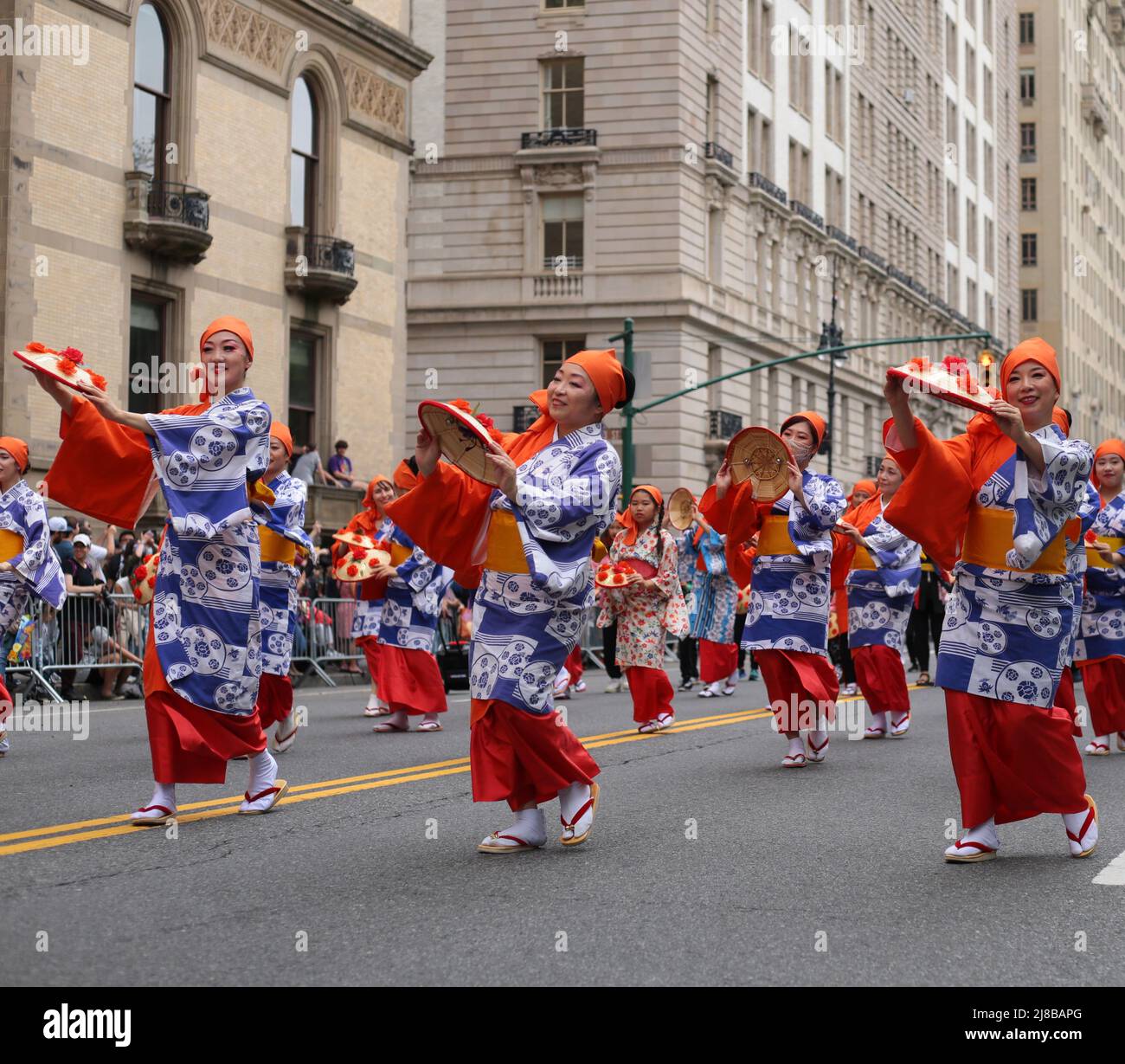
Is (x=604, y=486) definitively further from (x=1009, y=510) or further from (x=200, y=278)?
(x=200, y=278)

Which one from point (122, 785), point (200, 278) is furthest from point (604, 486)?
point (200, 278)

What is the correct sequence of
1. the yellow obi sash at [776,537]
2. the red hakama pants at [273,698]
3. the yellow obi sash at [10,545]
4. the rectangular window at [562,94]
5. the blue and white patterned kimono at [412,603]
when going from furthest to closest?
1. the rectangular window at [562,94]
2. the blue and white patterned kimono at [412,603]
3. the yellow obi sash at [10,545]
4. the yellow obi sash at [776,537]
5. the red hakama pants at [273,698]

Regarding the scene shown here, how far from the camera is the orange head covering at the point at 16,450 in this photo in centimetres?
1111

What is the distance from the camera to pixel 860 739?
12.7 m

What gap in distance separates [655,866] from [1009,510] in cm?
201

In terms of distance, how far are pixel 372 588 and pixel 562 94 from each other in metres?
31.9

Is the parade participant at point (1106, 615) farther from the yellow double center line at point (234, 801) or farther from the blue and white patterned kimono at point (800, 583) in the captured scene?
the yellow double center line at point (234, 801)

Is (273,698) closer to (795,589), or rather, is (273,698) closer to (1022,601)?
(795,589)

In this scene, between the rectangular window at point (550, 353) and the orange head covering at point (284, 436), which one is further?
the rectangular window at point (550, 353)

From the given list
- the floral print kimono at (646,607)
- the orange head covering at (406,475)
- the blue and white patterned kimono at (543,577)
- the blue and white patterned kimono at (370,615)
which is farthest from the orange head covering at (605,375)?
the floral print kimono at (646,607)

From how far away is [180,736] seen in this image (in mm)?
7473

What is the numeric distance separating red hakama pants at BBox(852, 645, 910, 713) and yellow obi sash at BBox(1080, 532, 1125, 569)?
165 centimetres

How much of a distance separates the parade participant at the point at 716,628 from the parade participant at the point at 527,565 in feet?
33.6

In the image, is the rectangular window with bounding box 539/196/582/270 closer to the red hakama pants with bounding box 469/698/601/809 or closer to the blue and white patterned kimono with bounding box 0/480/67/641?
the blue and white patterned kimono with bounding box 0/480/67/641
